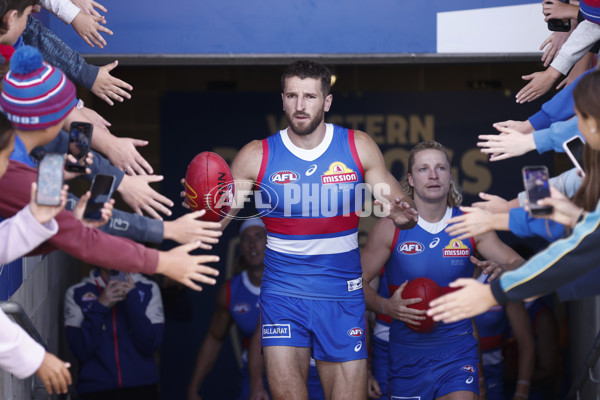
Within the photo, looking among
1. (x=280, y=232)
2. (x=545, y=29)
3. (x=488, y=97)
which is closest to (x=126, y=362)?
(x=280, y=232)

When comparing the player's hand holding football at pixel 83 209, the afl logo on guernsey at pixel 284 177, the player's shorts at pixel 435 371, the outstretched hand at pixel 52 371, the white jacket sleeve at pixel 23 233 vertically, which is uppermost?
the afl logo on guernsey at pixel 284 177

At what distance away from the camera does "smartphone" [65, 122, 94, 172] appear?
3.73 m

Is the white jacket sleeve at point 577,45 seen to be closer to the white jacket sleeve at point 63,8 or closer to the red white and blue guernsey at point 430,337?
the red white and blue guernsey at point 430,337

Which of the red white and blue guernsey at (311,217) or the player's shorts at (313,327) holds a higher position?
the red white and blue guernsey at (311,217)

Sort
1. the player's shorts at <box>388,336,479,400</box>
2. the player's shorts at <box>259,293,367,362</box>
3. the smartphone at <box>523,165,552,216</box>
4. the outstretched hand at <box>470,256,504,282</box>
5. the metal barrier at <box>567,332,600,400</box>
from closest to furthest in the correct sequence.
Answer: the smartphone at <box>523,165,552,216</box>
the player's shorts at <box>259,293,367,362</box>
the metal barrier at <box>567,332,600,400</box>
the outstretched hand at <box>470,256,504,282</box>
the player's shorts at <box>388,336,479,400</box>

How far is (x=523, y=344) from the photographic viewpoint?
6227 mm

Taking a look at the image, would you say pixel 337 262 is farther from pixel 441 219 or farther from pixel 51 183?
pixel 51 183

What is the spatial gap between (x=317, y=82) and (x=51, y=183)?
81.5 inches

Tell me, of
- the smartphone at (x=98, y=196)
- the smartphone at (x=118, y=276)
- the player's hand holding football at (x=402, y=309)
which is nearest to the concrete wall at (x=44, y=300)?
the smartphone at (x=118, y=276)

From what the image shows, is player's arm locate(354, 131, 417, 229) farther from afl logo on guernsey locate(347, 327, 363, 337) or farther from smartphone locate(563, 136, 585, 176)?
smartphone locate(563, 136, 585, 176)

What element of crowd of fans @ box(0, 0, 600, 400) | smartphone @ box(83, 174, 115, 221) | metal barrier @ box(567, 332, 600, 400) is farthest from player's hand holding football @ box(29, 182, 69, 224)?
metal barrier @ box(567, 332, 600, 400)

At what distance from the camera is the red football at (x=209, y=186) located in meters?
4.40

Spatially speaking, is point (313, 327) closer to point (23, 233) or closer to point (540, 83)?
point (540, 83)

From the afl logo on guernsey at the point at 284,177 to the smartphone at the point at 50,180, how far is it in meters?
1.80
